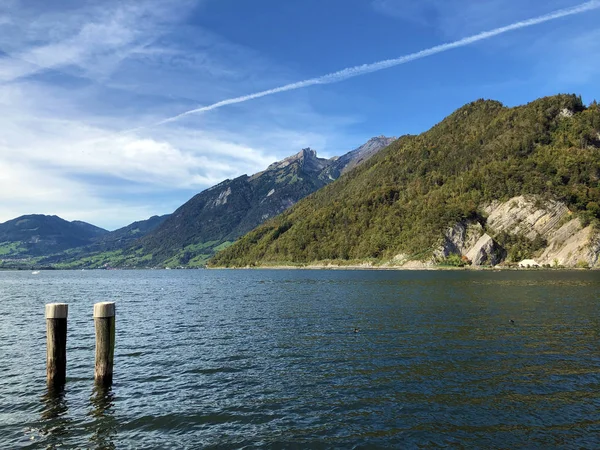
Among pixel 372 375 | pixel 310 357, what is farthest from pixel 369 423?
pixel 310 357

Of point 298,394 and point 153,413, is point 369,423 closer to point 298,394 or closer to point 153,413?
point 298,394

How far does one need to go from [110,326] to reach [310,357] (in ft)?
47.0

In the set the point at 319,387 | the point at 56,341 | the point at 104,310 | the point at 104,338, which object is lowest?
the point at 319,387

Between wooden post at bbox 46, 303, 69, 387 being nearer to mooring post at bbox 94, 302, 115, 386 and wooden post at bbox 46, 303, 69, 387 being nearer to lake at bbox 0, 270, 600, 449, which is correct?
lake at bbox 0, 270, 600, 449

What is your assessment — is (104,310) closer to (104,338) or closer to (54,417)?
(104,338)

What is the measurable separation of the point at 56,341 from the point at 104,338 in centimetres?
264

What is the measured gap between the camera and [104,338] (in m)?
21.2

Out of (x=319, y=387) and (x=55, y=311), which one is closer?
(x=55, y=311)

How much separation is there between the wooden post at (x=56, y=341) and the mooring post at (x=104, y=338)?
1.68 meters

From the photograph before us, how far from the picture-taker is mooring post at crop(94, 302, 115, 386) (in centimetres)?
2106

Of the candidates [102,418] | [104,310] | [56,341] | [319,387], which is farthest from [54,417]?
[319,387]

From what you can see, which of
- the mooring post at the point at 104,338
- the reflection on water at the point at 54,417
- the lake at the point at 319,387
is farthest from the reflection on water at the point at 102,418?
the reflection on water at the point at 54,417

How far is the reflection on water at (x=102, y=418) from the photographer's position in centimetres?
1598

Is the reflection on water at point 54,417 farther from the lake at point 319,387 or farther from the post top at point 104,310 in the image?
the post top at point 104,310
